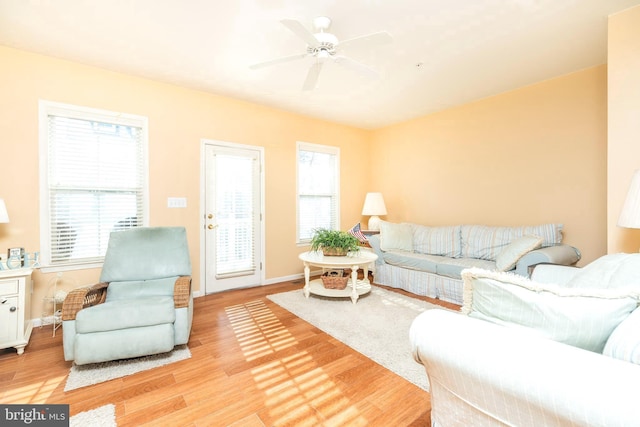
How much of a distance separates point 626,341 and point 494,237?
3123mm

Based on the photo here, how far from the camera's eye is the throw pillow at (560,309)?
86 cm

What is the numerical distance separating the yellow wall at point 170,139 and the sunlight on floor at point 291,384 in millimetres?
1612

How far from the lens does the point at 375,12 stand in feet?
7.12

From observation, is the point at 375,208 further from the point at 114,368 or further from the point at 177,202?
the point at 114,368

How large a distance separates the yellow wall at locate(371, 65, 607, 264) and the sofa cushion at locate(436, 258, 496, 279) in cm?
76

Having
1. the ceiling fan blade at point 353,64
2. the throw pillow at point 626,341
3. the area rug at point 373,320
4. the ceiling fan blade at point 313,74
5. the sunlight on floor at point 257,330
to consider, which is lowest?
the sunlight on floor at point 257,330

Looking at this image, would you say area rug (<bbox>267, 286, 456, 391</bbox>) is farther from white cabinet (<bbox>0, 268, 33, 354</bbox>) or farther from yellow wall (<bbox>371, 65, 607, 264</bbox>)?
white cabinet (<bbox>0, 268, 33, 354</bbox>)

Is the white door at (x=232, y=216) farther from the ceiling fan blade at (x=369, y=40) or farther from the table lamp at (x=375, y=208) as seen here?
the ceiling fan blade at (x=369, y=40)

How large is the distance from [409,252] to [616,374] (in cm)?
358

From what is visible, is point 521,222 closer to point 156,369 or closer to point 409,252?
point 409,252

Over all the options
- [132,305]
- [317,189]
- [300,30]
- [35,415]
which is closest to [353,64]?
[300,30]

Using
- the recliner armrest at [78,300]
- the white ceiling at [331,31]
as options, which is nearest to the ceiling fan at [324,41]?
the white ceiling at [331,31]

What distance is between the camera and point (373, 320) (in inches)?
113

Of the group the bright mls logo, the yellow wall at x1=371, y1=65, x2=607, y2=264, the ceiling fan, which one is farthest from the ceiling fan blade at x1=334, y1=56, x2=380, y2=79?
the bright mls logo
